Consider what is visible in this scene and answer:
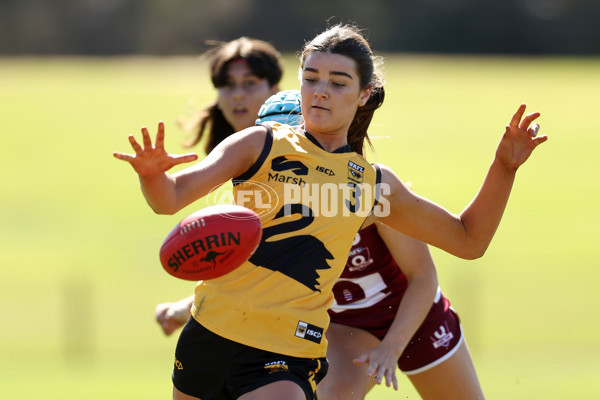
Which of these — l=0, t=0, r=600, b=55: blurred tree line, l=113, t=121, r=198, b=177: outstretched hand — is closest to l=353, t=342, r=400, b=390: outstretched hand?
l=113, t=121, r=198, b=177: outstretched hand

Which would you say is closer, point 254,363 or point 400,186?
point 254,363

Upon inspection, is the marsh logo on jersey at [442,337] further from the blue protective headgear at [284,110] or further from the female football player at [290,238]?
the blue protective headgear at [284,110]

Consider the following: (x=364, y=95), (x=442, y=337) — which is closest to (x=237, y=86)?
(x=442, y=337)

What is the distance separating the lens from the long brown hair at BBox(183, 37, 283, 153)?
6.62m

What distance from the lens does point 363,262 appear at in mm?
5270

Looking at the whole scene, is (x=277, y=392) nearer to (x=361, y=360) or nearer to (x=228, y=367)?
(x=228, y=367)

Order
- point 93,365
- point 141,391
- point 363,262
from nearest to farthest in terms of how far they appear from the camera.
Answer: point 363,262 → point 141,391 → point 93,365

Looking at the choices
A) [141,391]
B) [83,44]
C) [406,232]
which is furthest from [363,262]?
[83,44]

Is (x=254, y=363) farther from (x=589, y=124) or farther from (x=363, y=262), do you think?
(x=589, y=124)

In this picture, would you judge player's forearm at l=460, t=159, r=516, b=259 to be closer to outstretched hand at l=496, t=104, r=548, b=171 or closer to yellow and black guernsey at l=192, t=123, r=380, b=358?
outstretched hand at l=496, t=104, r=548, b=171

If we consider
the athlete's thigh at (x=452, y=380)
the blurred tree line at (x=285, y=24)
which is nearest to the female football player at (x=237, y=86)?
the athlete's thigh at (x=452, y=380)

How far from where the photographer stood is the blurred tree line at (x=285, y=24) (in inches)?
2351

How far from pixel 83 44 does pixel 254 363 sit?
Answer: 59899 mm

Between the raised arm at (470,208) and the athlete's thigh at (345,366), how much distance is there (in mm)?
919
